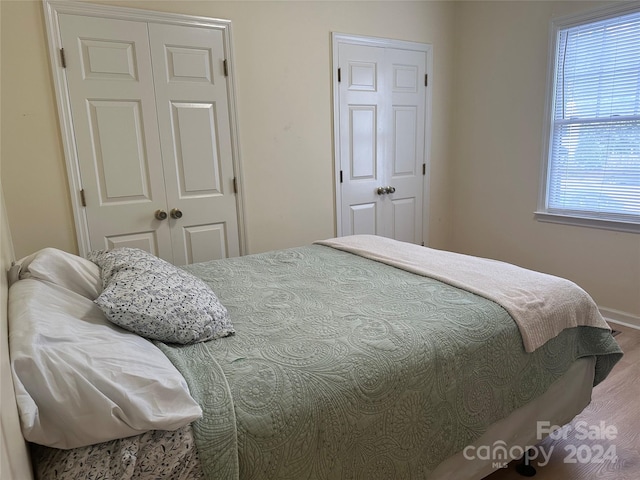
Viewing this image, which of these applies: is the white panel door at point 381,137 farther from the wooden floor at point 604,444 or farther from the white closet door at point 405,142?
the wooden floor at point 604,444

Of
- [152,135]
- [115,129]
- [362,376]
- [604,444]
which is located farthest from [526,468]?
[115,129]

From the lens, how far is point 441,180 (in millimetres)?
4133

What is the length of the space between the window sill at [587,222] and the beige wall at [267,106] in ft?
4.39

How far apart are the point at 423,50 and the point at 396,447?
11.3 ft

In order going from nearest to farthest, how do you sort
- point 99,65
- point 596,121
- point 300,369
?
point 300,369 → point 99,65 → point 596,121

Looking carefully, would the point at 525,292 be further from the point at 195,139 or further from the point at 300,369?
the point at 195,139

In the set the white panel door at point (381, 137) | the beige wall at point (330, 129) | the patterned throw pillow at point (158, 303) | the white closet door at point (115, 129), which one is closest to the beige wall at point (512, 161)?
the beige wall at point (330, 129)

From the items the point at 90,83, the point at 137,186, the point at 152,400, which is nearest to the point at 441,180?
the point at 137,186

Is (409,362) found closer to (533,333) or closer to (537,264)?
(533,333)

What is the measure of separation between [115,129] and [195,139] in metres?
0.48

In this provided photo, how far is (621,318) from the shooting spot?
3.09 metres

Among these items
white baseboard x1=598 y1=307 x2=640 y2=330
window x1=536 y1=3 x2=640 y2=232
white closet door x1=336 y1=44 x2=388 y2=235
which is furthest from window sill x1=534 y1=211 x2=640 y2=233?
white closet door x1=336 y1=44 x2=388 y2=235

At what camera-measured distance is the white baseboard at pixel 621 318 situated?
9.91ft

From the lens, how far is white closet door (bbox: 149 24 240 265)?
2719 mm
